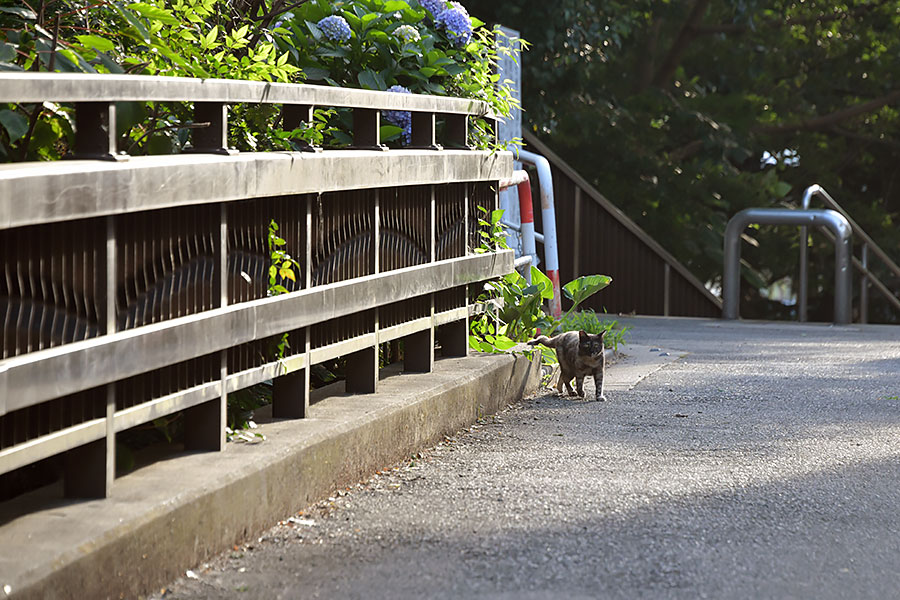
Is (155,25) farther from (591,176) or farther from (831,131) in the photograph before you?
(831,131)

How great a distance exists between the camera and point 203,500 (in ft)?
12.1

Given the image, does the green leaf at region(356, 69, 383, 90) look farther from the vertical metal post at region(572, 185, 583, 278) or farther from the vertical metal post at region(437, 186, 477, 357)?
the vertical metal post at region(572, 185, 583, 278)

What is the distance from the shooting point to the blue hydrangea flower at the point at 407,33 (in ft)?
20.2

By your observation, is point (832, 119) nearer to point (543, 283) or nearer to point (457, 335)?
point (543, 283)

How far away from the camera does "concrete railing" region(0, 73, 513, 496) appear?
3223 mm

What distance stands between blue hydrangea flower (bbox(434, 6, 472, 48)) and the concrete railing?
60cm

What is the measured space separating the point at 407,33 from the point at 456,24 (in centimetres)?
40

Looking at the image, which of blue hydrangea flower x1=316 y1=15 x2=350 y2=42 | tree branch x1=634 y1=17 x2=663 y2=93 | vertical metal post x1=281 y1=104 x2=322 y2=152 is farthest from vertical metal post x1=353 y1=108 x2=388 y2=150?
tree branch x1=634 y1=17 x2=663 y2=93

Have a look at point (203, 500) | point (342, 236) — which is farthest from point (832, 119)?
point (203, 500)

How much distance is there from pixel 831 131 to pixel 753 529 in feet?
62.6

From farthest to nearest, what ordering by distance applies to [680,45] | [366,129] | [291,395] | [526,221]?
[680,45]
[526,221]
[366,129]
[291,395]

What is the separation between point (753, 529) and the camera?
4352 millimetres

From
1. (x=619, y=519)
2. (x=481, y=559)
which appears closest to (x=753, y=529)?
(x=619, y=519)

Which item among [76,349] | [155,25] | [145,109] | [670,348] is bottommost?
[670,348]
